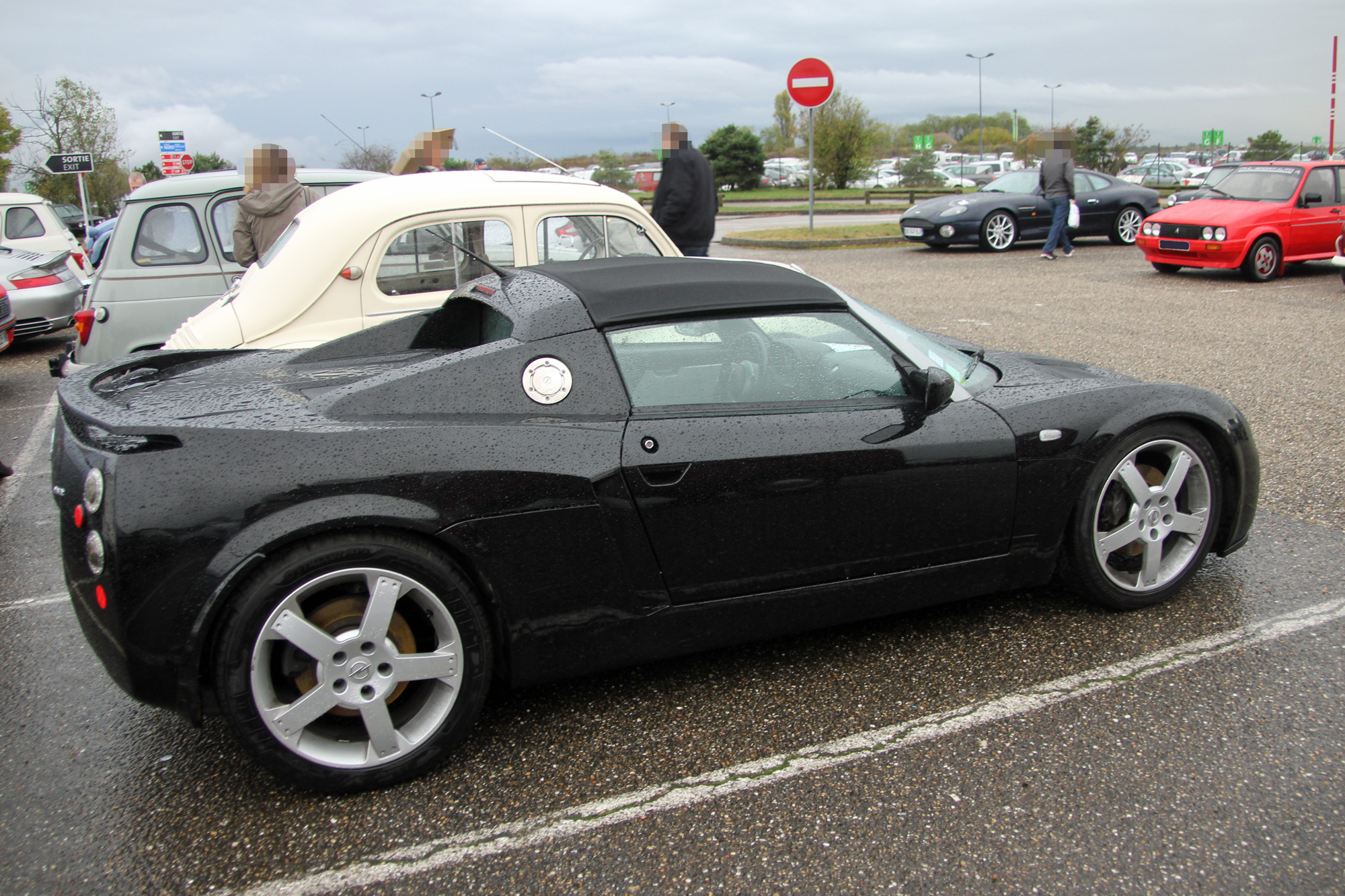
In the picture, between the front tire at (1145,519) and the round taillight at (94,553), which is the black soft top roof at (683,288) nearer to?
the front tire at (1145,519)

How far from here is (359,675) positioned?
261 centimetres

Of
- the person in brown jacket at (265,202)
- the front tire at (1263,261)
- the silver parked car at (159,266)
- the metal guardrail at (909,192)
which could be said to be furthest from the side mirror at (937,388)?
the metal guardrail at (909,192)

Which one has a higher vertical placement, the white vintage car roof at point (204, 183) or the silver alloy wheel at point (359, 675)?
the white vintage car roof at point (204, 183)

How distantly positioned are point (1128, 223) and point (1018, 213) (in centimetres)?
239

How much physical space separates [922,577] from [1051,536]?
1.70 ft

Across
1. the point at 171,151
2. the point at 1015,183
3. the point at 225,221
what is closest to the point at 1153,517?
the point at 225,221

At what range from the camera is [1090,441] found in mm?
3375

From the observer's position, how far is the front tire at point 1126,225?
56.7 feet

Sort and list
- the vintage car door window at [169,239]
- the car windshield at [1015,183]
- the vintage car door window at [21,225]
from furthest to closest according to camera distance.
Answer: the car windshield at [1015,183]
the vintage car door window at [21,225]
the vintage car door window at [169,239]

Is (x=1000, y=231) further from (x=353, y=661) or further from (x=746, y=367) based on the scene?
(x=353, y=661)

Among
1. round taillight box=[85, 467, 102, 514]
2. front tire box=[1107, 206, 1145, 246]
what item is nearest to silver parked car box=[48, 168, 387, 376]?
round taillight box=[85, 467, 102, 514]

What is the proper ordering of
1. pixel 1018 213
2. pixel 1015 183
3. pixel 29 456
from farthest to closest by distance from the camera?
pixel 1015 183 → pixel 1018 213 → pixel 29 456

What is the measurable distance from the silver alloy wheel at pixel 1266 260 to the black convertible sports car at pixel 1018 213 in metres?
4.36

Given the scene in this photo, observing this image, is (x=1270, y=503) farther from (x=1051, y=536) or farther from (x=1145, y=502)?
(x=1051, y=536)
